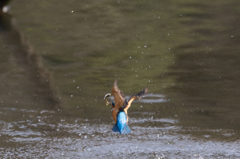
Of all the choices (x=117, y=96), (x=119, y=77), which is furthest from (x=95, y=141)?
(x=119, y=77)

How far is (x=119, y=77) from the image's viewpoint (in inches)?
178

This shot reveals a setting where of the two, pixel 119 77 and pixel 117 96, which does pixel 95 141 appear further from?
pixel 119 77

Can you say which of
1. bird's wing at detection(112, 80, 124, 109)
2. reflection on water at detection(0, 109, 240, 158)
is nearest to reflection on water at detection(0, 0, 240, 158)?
reflection on water at detection(0, 109, 240, 158)

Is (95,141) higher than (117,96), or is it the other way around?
(117,96)

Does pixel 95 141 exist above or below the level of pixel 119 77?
below

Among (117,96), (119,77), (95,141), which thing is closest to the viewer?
(117,96)

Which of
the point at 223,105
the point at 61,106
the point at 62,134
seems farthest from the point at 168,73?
the point at 62,134

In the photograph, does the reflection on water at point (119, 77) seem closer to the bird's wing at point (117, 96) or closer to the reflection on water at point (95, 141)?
the reflection on water at point (95, 141)

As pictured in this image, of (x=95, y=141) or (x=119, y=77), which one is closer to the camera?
(x=95, y=141)

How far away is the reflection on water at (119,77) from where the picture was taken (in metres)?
3.06

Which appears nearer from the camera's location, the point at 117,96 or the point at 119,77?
the point at 117,96

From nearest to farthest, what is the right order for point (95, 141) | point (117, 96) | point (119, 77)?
point (117, 96) → point (95, 141) → point (119, 77)

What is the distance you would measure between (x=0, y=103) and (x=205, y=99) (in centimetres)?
208

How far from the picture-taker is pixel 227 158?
2.77 m
